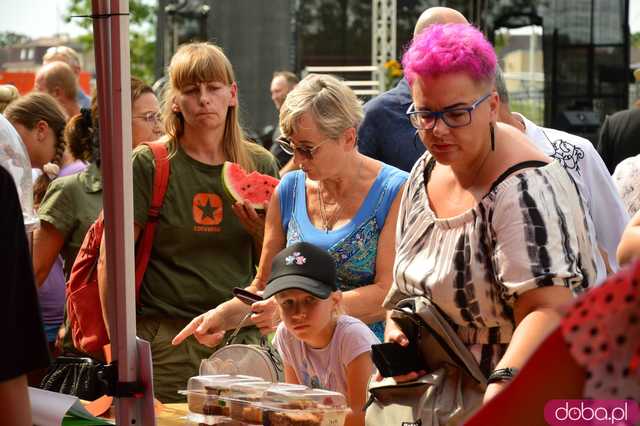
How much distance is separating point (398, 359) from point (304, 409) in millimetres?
322

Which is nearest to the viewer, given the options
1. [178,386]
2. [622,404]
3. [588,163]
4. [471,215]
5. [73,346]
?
[622,404]

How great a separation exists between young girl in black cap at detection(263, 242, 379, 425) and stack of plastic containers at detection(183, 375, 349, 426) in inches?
12.6

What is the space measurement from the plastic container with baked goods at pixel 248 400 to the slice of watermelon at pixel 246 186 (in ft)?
4.36

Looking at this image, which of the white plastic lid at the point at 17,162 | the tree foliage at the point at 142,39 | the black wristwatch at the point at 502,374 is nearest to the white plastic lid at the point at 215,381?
the white plastic lid at the point at 17,162

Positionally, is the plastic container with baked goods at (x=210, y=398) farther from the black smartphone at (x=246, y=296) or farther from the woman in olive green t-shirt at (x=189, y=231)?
the woman in olive green t-shirt at (x=189, y=231)

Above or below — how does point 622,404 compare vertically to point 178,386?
above

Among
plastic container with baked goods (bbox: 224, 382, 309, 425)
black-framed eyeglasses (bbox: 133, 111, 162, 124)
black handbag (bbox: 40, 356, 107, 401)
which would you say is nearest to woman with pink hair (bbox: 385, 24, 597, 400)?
plastic container with baked goods (bbox: 224, 382, 309, 425)

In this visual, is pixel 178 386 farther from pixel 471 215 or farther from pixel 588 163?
pixel 471 215

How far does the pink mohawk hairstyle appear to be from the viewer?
3162 mm

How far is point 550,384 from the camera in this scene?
1686mm

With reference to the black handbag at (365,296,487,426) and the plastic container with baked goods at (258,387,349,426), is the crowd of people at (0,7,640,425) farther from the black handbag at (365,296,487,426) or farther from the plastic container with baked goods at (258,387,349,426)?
the plastic container with baked goods at (258,387,349,426)

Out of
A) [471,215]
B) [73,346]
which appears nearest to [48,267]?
[73,346]

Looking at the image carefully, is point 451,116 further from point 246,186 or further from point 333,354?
point 246,186

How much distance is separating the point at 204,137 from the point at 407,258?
1896 millimetres
